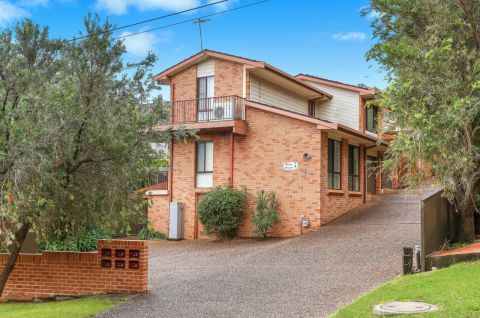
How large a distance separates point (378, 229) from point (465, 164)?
7459mm

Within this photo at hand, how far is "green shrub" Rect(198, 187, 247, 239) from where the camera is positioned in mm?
19672

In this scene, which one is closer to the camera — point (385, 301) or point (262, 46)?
point (385, 301)

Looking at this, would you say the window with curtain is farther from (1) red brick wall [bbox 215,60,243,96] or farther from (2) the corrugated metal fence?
(2) the corrugated metal fence

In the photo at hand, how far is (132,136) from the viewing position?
898 centimetres

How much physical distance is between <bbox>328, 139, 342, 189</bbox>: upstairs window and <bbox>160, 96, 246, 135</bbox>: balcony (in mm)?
3610

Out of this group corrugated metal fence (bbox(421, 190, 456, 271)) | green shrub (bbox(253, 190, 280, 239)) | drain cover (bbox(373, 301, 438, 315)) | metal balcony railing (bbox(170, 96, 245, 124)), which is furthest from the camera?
metal balcony railing (bbox(170, 96, 245, 124))

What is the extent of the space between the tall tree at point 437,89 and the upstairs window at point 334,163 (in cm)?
892

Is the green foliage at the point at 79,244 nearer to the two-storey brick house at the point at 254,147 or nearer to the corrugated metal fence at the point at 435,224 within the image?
the corrugated metal fence at the point at 435,224

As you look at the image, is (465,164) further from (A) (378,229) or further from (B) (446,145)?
(A) (378,229)

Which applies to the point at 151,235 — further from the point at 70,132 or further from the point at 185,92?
the point at 70,132

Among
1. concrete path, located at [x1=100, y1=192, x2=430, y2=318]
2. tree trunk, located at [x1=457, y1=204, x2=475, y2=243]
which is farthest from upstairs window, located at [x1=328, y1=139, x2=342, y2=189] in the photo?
tree trunk, located at [x1=457, y1=204, x2=475, y2=243]

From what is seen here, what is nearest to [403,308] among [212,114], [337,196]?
[337,196]

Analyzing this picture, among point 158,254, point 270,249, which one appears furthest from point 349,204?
point 158,254

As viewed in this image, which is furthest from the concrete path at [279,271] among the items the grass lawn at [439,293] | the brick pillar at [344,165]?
the brick pillar at [344,165]
